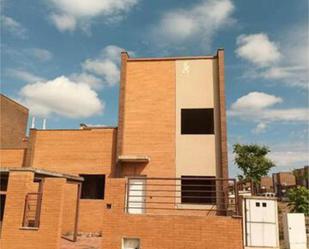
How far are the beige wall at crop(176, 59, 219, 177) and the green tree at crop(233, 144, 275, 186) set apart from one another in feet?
42.8

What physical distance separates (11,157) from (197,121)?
10598 millimetres

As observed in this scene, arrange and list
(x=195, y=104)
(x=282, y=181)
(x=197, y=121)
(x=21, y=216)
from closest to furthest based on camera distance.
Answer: (x=21, y=216)
(x=195, y=104)
(x=197, y=121)
(x=282, y=181)

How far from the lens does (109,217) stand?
893 centimetres

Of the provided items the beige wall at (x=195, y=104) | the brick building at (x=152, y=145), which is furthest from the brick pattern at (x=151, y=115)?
the beige wall at (x=195, y=104)

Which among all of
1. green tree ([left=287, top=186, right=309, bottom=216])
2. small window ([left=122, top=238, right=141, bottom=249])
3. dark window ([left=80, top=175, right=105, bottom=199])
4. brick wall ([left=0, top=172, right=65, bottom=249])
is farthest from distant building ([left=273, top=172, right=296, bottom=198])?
brick wall ([left=0, top=172, right=65, bottom=249])

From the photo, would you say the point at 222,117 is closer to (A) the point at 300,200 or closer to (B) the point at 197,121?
(B) the point at 197,121

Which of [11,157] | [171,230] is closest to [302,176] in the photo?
[11,157]

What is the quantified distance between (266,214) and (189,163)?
21.3 feet

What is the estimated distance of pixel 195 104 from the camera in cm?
1608

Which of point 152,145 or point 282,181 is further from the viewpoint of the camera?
point 282,181

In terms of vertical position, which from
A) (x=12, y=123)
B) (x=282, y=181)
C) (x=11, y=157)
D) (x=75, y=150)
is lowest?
(x=11, y=157)

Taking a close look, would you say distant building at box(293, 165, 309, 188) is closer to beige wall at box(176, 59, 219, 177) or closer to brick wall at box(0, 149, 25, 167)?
beige wall at box(176, 59, 219, 177)

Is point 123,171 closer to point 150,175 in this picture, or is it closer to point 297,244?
point 150,175

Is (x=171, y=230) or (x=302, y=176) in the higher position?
(x=302, y=176)
